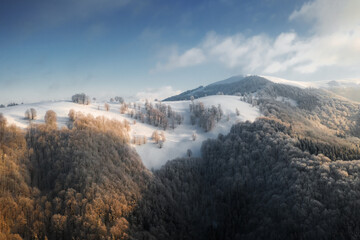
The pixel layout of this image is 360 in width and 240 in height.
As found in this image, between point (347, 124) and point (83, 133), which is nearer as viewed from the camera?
point (83, 133)

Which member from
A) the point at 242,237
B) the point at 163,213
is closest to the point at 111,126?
the point at 163,213

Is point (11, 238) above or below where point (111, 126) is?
below

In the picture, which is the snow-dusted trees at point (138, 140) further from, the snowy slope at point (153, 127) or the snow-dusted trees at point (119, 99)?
the snow-dusted trees at point (119, 99)

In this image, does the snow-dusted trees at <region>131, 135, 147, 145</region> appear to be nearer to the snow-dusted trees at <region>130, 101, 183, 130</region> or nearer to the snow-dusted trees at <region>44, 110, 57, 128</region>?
the snow-dusted trees at <region>130, 101, 183, 130</region>

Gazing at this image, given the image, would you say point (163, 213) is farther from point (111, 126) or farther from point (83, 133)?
point (111, 126)

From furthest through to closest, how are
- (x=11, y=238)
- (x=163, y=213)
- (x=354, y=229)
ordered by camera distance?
(x=163, y=213), (x=354, y=229), (x=11, y=238)

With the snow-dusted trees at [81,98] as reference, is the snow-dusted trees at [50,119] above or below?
below

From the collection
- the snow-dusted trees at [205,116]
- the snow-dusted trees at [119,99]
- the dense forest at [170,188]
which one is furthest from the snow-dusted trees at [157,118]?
the dense forest at [170,188]
